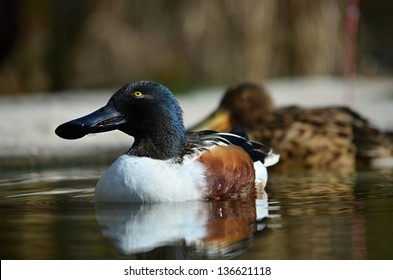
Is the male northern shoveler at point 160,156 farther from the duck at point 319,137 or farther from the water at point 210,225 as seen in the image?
the duck at point 319,137

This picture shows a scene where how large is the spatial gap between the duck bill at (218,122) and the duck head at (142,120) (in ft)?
10.2

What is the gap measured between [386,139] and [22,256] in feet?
18.9

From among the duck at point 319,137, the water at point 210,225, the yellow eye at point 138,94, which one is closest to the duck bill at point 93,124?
Answer: the yellow eye at point 138,94

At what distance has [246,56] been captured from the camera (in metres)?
16.5

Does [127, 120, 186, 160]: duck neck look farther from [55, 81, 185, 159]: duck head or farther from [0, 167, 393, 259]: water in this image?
[0, 167, 393, 259]: water

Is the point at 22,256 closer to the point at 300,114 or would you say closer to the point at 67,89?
the point at 300,114

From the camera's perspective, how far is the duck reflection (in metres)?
5.80

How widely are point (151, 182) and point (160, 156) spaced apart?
370 millimetres

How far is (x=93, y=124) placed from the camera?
25.2ft

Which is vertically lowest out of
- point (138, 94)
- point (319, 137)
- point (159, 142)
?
point (319, 137)

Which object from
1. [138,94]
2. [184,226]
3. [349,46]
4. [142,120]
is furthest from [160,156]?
[349,46]

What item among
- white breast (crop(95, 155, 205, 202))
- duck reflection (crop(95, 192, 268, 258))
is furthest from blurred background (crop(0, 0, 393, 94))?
duck reflection (crop(95, 192, 268, 258))

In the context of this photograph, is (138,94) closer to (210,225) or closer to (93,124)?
(93,124)

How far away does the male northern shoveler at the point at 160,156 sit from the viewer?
742cm
